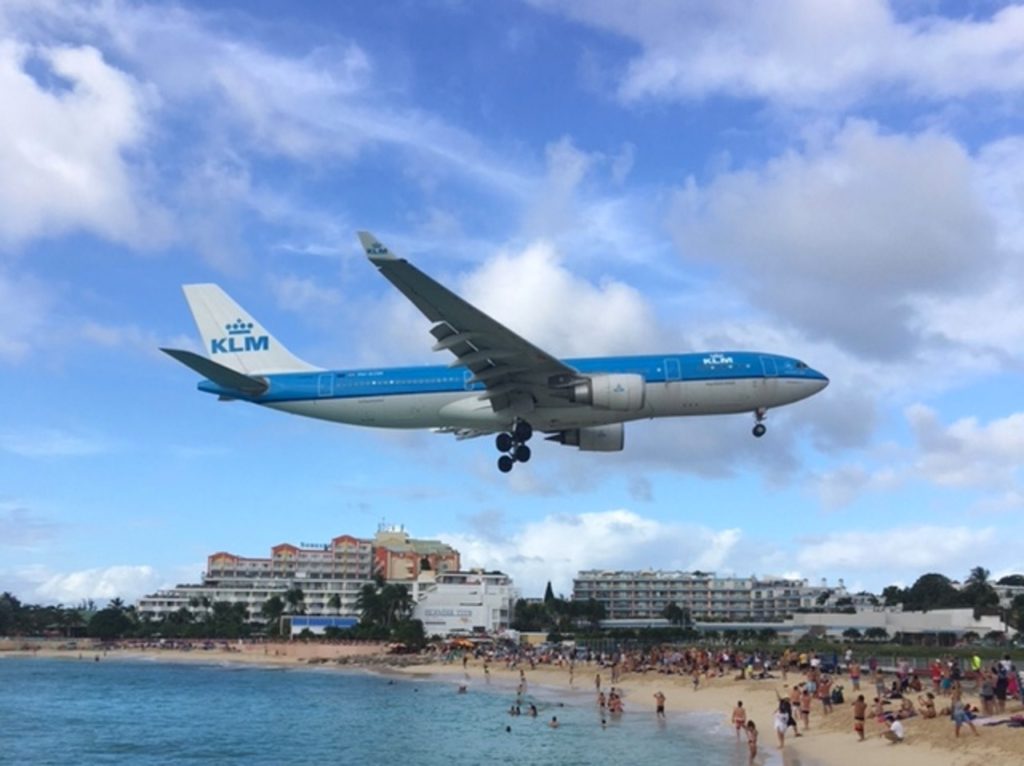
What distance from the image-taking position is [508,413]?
133 ft

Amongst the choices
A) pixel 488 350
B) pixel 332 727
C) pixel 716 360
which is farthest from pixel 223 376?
pixel 332 727

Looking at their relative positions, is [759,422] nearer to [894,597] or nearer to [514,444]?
[514,444]

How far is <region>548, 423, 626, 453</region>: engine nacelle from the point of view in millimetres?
43625

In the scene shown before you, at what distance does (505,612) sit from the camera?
6102 inches

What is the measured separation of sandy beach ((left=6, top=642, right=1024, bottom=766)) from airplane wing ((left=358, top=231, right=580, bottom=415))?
15930mm

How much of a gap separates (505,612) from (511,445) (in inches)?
4615

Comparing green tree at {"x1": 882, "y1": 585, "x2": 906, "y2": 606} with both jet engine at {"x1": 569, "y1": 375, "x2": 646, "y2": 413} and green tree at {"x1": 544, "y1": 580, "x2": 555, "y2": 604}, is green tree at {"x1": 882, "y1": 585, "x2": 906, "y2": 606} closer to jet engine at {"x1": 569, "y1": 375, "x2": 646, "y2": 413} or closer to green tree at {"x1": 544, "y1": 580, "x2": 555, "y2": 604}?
green tree at {"x1": 544, "y1": 580, "x2": 555, "y2": 604}

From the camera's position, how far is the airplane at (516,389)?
3778 cm

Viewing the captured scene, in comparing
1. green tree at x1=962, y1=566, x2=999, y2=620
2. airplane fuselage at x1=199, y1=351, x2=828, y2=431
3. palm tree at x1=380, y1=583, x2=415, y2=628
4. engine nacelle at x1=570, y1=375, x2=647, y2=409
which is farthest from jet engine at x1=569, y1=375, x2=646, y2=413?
palm tree at x1=380, y1=583, x2=415, y2=628

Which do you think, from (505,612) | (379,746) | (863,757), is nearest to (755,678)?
(379,746)

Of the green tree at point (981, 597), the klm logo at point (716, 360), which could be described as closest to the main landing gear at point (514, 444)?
the klm logo at point (716, 360)

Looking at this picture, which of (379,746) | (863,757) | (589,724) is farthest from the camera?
(589,724)

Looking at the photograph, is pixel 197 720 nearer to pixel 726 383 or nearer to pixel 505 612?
pixel 726 383

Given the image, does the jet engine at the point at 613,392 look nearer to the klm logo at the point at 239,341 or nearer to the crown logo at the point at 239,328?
the klm logo at the point at 239,341
